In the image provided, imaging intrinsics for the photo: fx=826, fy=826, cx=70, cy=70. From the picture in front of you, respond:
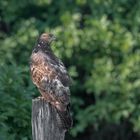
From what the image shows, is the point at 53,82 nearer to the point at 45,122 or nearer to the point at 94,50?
the point at 45,122

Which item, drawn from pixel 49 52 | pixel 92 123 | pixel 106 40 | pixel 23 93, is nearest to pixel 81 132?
pixel 92 123

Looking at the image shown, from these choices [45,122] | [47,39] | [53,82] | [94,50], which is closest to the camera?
[45,122]

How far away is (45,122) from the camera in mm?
5430

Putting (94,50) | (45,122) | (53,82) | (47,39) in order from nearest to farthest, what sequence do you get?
(45,122)
(53,82)
(47,39)
(94,50)

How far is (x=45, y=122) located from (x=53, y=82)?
0.30m

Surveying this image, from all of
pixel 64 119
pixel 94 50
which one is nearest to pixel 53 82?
pixel 64 119

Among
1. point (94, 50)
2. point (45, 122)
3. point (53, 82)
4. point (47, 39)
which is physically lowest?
point (94, 50)

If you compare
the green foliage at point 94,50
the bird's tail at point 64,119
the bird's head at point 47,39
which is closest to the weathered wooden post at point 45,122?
the bird's tail at point 64,119

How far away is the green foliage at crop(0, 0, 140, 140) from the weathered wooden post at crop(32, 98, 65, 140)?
5194 mm

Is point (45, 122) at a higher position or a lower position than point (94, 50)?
higher

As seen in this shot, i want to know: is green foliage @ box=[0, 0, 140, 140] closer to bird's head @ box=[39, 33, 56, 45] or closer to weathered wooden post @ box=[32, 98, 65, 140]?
bird's head @ box=[39, 33, 56, 45]

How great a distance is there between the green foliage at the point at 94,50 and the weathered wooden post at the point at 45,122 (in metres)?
5.19

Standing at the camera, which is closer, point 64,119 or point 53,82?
point 64,119

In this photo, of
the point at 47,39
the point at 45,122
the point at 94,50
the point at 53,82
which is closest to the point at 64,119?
the point at 45,122
